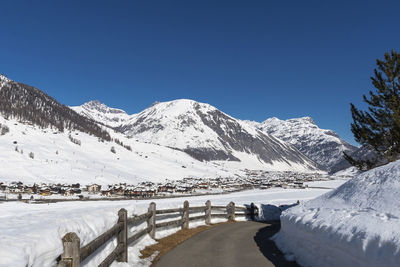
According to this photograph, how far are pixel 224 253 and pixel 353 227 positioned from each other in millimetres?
4856

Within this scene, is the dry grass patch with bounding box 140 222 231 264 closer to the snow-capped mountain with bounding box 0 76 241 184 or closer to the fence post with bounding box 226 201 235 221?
the fence post with bounding box 226 201 235 221

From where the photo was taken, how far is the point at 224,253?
10891mm

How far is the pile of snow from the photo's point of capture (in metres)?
6.43

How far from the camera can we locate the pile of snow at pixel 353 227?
643 centimetres

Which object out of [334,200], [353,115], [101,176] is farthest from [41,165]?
[334,200]

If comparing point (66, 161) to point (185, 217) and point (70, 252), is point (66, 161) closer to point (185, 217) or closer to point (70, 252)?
point (185, 217)

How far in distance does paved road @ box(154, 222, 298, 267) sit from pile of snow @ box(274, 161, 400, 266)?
2.57 ft

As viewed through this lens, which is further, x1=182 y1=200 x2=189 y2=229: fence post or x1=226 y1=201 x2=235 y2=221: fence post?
x1=226 y1=201 x2=235 y2=221: fence post

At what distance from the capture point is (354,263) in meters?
6.86

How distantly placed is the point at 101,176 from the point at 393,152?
95.9 meters

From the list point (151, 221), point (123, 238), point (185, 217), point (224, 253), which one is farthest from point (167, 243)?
point (123, 238)

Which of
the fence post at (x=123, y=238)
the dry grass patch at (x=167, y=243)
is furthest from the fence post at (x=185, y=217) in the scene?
the fence post at (x=123, y=238)

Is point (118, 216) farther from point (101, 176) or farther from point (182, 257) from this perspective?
point (101, 176)

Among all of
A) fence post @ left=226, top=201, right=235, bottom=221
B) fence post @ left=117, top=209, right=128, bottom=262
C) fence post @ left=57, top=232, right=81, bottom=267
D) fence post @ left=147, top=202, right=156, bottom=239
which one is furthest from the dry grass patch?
fence post @ left=226, top=201, right=235, bottom=221
